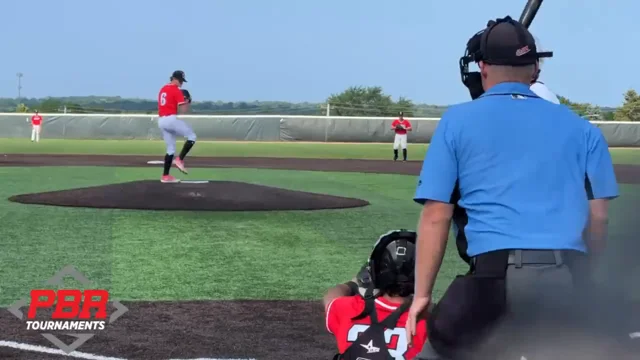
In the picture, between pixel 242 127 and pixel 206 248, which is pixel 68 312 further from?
pixel 242 127

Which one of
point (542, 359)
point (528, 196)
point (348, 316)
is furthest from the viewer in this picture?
point (348, 316)

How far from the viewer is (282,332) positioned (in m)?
6.46

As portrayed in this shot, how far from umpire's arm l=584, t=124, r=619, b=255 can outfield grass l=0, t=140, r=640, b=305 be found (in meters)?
1.03

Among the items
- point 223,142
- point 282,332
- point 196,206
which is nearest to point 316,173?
point 196,206

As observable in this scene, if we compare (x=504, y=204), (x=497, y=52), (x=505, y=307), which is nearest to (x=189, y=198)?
(x=497, y=52)

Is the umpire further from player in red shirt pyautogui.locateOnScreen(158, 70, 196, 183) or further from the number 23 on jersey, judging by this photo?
player in red shirt pyautogui.locateOnScreen(158, 70, 196, 183)

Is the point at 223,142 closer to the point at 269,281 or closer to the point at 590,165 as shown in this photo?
the point at 269,281

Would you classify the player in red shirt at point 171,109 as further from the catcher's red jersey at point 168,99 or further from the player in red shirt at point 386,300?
the player in red shirt at point 386,300

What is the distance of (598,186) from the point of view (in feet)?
10.7

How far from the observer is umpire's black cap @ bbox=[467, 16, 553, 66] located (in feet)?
10.5

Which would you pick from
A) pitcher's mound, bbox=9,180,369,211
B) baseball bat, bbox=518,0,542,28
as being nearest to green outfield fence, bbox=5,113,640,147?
pitcher's mound, bbox=9,180,369,211

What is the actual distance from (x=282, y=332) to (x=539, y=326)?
3857 mm

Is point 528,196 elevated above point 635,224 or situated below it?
above

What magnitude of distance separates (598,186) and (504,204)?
43 centimetres
